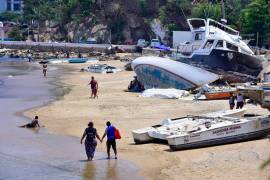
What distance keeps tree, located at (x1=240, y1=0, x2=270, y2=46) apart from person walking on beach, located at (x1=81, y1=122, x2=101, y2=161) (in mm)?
49804

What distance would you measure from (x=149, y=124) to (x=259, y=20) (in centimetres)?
4383

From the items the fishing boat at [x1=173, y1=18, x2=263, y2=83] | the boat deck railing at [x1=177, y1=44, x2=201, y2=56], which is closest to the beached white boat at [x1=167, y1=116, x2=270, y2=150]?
the fishing boat at [x1=173, y1=18, x2=263, y2=83]

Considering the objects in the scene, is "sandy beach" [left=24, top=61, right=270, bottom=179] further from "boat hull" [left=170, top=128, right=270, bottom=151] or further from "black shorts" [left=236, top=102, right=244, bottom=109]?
"black shorts" [left=236, top=102, right=244, bottom=109]

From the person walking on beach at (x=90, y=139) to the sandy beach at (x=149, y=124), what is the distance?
3.64 feet

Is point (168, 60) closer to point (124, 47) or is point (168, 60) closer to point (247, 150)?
Result: point (247, 150)

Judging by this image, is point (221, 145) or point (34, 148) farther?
point (34, 148)

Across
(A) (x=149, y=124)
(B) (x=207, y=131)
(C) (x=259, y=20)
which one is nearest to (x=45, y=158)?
(B) (x=207, y=131)

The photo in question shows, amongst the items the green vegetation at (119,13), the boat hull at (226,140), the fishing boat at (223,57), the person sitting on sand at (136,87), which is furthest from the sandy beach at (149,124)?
the green vegetation at (119,13)

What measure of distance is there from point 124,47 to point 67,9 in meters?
22.8

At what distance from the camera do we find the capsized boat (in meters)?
35.6

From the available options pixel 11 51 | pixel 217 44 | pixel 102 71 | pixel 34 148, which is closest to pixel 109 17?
pixel 11 51

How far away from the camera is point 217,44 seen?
38406 mm

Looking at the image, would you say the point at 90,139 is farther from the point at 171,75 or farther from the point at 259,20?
the point at 259,20

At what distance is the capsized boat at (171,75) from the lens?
35.6m
